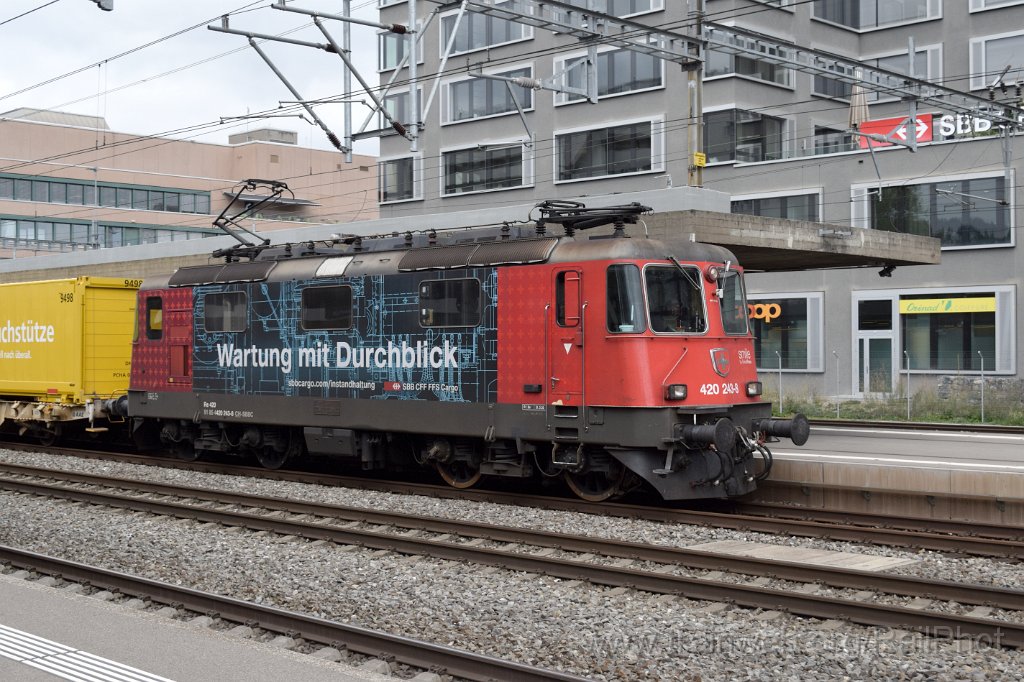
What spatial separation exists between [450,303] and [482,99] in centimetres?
3567

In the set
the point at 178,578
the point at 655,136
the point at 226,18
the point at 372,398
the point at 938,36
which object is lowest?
the point at 178,578

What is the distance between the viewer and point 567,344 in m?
13.7

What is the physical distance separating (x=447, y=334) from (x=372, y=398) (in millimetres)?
1720

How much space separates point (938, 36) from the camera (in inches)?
1710

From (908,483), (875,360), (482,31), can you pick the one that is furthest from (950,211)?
(908,483)

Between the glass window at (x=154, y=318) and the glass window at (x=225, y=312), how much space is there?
136 cm

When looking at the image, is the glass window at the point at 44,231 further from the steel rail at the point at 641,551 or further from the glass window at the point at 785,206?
the steel rail at the point at 641,551

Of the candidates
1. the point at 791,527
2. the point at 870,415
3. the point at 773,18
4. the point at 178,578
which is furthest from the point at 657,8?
the point at 178,578

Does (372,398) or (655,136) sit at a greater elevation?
(655,136)

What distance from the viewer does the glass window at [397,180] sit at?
2036 inches

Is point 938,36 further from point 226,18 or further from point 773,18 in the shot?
point 226,18

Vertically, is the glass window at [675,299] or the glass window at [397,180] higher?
the glass window at [397,180]

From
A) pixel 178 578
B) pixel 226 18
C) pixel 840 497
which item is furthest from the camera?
pixel 226 18

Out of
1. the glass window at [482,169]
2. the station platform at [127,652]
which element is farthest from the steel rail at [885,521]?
the glass window at [482,169]
